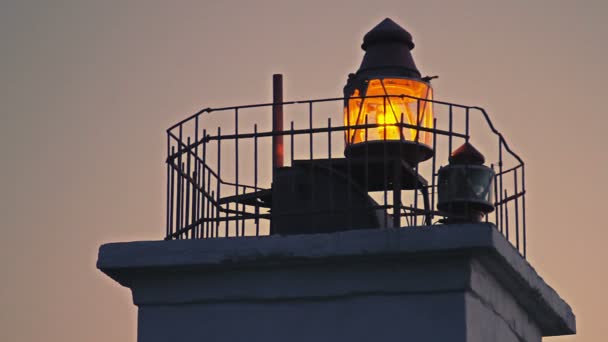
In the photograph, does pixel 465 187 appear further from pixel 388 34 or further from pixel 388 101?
pixel 388 34

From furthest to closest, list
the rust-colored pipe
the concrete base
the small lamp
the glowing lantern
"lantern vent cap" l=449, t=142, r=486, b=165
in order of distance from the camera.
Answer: the rust-colored pipe
the glowing lantern
"lantern vent cap" l=449, t=142, r=486, b=165
the small lamp
the concrete base

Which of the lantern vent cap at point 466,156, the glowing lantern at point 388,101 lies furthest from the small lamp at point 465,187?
the glowing lantern at point 388,101

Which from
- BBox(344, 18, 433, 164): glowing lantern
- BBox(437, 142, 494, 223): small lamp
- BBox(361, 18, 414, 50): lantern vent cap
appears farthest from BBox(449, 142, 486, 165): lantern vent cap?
BBox(361, 18, 414, 50): lantern vent cap

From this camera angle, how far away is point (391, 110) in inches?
410

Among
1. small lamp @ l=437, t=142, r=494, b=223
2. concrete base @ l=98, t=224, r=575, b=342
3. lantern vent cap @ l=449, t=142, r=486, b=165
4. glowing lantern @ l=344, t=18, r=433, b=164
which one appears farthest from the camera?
A: glowing lantern @ l=344, t=18, r=433, b=164

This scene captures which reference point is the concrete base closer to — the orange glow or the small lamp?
the small lamp

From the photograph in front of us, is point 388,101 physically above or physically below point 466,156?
above

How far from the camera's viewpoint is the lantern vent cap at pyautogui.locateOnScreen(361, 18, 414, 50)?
420 inches

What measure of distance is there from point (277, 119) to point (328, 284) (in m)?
1.22

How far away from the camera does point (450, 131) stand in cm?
Result: 997

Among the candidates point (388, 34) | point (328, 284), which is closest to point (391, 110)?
point (388, 34)

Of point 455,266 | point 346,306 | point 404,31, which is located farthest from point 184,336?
point 404,31

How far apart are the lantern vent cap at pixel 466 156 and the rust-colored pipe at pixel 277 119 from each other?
3.75 feet

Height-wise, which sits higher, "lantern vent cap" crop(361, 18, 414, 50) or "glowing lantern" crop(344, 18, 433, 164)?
"lantern vent cap" crop(361, 18, 414, 50)
